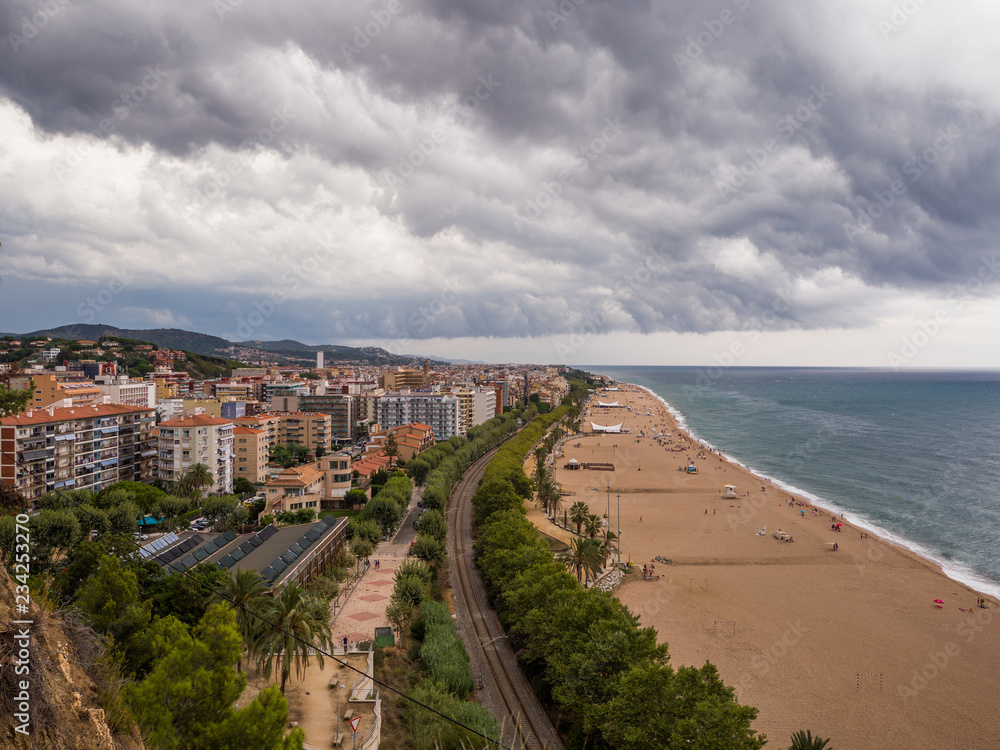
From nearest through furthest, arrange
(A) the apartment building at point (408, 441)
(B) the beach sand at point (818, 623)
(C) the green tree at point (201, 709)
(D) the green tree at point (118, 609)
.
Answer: (C) the green tree at point (201, 709) → (D) the green tree at point (118, 609) → (B) the beach sand at point (818, 623) → (A) the apartment building at point (408, 441)

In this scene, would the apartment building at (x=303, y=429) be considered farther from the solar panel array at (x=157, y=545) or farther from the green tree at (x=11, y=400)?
the green tree at (x=11, y=400)

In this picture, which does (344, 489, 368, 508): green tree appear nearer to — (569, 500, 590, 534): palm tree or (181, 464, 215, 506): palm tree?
(181, 464, 215, 506): palm tree

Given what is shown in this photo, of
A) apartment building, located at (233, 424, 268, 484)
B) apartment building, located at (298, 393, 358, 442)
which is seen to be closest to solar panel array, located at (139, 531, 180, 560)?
apartment building, located at (233, 424, 268, 484)

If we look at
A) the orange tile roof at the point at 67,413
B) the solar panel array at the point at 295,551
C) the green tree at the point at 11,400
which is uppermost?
the green tree at the point at 11,400

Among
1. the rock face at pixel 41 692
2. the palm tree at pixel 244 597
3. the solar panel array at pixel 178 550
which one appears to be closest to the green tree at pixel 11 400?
the rock face at pixel 41 692

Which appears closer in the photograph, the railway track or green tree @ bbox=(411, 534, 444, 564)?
the railway track

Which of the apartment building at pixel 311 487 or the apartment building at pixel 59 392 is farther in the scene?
the apartment building at pixel 59 392

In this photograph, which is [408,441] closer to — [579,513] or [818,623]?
[579,513]
